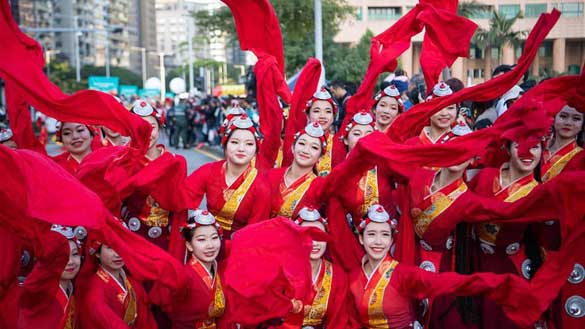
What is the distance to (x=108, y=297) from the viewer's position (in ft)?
18.5

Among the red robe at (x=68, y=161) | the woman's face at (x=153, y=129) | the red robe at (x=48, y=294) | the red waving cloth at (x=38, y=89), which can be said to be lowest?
the red robe at (x=48, y=294)

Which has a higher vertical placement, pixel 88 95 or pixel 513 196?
pixel 88 95

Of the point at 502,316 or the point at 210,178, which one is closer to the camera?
the point at 502,316

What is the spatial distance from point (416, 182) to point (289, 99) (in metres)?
2.10

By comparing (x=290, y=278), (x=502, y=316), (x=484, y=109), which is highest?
(x=484, y=109)

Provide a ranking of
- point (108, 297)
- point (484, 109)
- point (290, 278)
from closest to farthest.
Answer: point (290, 278)
point (108, 297)
point (484, 109)

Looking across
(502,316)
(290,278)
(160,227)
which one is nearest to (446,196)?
(502,316)

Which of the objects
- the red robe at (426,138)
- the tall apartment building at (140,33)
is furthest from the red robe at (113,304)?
the tall apartment building at (140,33)

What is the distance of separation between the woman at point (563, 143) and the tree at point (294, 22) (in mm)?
11881

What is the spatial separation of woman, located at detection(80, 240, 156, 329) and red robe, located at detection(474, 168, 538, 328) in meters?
2.15

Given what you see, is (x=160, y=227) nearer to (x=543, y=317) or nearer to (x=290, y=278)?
(x=290, y=278)

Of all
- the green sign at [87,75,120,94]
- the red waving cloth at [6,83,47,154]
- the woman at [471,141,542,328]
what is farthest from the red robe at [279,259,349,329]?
the green sign at [87,75,120,94]

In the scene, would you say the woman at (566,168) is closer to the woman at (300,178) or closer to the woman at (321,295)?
the woman at (321,295)

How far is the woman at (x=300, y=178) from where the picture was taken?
641 centimetres
